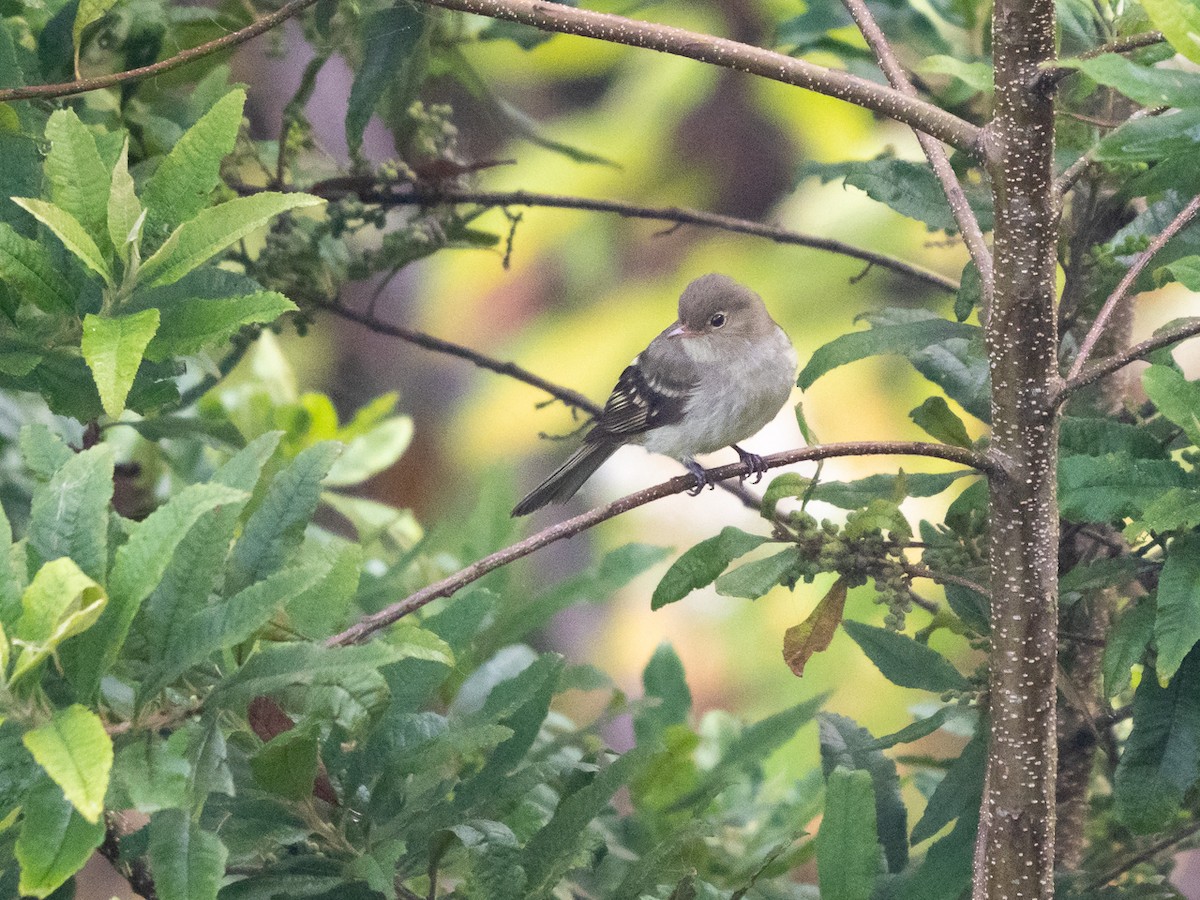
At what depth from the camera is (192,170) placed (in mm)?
1070

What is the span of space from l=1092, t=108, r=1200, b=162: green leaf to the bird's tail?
1.30 m

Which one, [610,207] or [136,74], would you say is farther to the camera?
[610,207]

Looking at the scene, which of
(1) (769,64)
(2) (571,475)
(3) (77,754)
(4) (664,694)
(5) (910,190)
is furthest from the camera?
(2) (571,475)

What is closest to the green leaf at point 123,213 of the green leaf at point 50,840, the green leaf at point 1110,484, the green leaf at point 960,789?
the green leaf at point 50,840

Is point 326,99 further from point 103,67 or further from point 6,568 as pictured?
point 6,568

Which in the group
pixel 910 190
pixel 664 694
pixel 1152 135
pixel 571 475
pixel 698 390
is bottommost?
pixel 664 694

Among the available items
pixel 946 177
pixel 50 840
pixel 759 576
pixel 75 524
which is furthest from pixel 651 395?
pixel 50 840

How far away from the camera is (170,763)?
2.92 feet

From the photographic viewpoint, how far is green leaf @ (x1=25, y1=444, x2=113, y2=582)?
0.90 m

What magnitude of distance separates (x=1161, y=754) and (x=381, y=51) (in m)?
A: 1.07

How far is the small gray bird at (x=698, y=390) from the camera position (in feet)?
7.06

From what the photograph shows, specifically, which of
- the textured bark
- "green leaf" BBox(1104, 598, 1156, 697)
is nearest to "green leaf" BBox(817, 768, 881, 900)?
the textured bark

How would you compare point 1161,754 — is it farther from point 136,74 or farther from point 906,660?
point 136,74

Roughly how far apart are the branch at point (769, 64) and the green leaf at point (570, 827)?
588 mm
